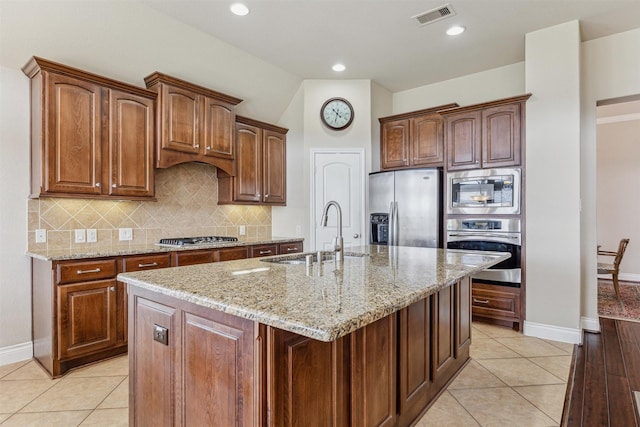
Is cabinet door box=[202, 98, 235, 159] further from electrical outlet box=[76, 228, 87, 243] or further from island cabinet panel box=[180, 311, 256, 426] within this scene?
island cabinet panel box=[180, 311, 256, 426]

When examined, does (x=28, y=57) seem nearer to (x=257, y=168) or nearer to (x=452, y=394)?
(x=257, y=168)

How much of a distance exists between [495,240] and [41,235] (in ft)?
14.0

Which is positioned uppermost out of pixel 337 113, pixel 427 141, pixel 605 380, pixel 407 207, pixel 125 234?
pixel 337 113

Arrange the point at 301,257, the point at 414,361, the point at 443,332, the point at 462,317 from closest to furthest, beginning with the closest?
1. the point at 414,361
2. the point at 443,332
3. the point at 301,257
4. the point at 462,317

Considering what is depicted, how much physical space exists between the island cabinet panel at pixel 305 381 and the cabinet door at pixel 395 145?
3.61 m

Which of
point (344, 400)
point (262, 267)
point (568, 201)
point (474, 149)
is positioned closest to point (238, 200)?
point (262, 267)

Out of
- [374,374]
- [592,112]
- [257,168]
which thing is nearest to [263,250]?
[257,168]

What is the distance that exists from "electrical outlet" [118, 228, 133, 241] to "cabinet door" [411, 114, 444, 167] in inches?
133

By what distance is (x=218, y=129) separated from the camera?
151 inches

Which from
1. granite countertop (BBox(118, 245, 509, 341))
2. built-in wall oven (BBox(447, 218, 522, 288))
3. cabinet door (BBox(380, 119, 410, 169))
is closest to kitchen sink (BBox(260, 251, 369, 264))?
granite countertop (BBox(118, 245, 509, 341))

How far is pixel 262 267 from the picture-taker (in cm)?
196

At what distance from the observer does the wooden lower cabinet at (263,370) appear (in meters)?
1.16

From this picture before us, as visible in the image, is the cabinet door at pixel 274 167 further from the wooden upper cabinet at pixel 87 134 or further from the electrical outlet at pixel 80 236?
the electrical outlet at pixel 80 236

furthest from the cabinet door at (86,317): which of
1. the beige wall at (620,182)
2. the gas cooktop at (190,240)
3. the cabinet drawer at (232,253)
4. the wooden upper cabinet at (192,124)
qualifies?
the beige wall at (620,182)
